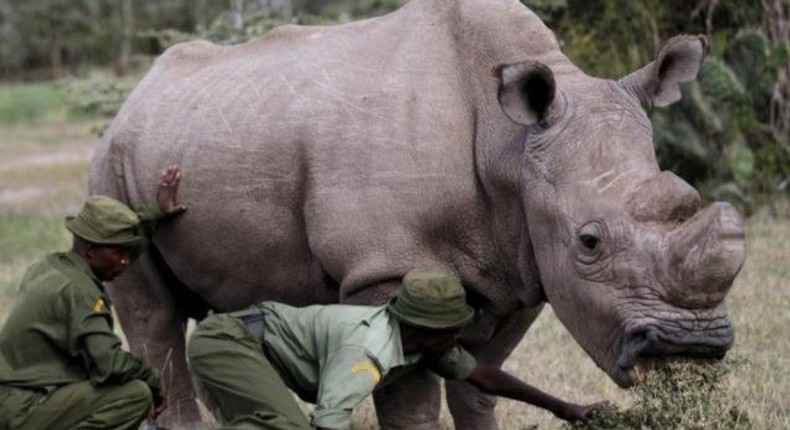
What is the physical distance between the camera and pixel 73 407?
20.5ft

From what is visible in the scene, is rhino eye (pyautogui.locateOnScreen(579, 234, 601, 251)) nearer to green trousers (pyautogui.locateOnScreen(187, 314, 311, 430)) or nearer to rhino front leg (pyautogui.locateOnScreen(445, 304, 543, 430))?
rhino front leg (pyautogui.locateOnScreen(445, 304, 543, 430))

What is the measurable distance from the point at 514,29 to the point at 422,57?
0.41m

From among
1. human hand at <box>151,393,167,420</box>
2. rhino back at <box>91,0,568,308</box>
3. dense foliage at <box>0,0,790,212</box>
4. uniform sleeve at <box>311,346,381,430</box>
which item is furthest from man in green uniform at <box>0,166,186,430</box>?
dense foliage at <box>0,0,790,212</box>

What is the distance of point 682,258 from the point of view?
5.54 meters

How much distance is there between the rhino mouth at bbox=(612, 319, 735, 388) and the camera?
560cm

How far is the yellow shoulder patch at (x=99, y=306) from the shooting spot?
244 inches

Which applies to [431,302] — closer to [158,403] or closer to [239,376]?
[239,376]

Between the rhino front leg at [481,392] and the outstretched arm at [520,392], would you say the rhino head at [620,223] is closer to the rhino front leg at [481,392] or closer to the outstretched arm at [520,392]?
the outstretched arm at [520,392]

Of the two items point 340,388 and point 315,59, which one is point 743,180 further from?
point 340,388

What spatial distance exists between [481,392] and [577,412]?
2.49 ft

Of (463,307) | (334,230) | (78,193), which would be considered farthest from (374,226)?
(78,193)

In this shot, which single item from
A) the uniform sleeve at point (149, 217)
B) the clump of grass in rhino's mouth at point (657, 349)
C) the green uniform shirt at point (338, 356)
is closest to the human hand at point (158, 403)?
the green uniform shirt at point (338, 356)

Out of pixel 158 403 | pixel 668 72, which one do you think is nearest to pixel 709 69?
pixel 668 72

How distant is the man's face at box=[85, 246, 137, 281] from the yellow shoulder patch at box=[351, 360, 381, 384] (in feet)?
3.95
